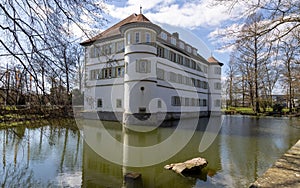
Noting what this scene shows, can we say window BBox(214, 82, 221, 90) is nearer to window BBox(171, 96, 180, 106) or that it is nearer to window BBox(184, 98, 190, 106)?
window BBox(184, 98, 190, 106)

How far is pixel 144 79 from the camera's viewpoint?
66.1 ft

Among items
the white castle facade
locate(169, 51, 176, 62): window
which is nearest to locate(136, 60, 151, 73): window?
the white castle facade

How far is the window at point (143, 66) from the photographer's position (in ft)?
66.1

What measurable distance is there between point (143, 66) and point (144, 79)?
113cm

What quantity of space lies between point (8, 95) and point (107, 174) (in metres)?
4.32

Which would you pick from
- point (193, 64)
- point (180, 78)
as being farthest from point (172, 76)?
point (193, 64)

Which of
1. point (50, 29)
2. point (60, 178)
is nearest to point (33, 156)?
point (60, 178)

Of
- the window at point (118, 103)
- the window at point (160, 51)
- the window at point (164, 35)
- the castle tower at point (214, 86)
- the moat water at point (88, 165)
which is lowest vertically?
the moat water at point (88, 165)

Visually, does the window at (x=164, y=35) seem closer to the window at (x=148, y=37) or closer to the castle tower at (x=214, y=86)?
the window at (x=148, y=37)

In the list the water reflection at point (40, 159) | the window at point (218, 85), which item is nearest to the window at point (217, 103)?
the window at point (218, 85)

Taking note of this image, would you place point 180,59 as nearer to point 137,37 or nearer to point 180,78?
point 180,78

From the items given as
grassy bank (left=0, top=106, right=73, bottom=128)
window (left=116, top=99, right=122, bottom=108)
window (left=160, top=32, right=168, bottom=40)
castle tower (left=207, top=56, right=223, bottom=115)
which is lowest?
grassy bank (left=0, top=106, right=73, bottom=128)

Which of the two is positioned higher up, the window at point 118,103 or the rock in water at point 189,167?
the window at point 118,103

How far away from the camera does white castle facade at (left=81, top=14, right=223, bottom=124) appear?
2005cm
